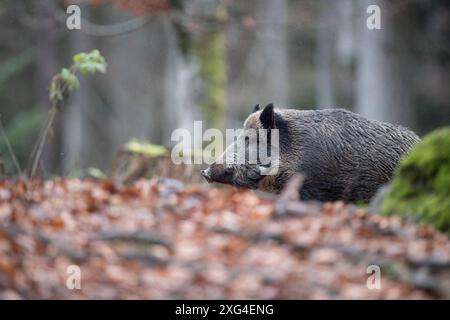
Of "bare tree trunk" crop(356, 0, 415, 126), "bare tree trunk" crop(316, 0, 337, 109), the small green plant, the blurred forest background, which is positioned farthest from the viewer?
"bare tree trunk" crop(316, 0, 337, 109)

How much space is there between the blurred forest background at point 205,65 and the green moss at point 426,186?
420cm

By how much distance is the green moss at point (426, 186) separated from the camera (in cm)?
598

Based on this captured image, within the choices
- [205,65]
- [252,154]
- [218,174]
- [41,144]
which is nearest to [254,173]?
[252,154]

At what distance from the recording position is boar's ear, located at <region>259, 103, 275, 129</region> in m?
8.47

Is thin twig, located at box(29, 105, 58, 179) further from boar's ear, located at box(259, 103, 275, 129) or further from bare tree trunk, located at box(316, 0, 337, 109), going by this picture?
bare tree trunk, located at box(316, 0, 337, 109)

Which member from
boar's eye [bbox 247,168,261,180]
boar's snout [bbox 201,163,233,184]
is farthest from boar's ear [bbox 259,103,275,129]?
boar's snout [bbox 201,163,233,184]

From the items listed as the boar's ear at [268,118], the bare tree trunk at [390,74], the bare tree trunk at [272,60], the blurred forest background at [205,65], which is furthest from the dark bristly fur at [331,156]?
the bare tree trunk at [272,60]

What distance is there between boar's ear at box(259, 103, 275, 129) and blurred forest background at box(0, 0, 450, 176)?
2331 millimetres

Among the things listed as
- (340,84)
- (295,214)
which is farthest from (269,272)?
(340,84)

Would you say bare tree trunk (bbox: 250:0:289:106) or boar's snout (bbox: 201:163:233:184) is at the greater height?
bare tree trunk (bbox: 250:0:289:106)

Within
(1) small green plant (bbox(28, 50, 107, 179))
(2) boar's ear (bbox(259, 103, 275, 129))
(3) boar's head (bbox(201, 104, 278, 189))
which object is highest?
(1) small green plant (bbox(28, 50, 107, 179))

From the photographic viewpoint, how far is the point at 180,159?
33.6 ft
